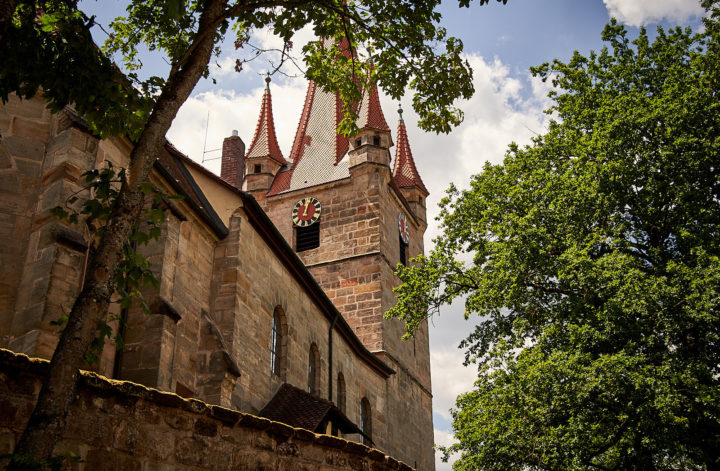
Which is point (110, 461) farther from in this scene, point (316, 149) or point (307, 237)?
point (316, 149)

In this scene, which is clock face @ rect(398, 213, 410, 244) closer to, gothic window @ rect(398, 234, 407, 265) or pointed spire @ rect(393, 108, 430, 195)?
gothic window @ rect(398, 234, 407, 265)

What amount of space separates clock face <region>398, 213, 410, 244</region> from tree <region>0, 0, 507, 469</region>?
24.8 m

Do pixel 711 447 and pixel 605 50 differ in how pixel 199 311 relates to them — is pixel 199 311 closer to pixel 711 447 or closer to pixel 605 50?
pixel 711 447

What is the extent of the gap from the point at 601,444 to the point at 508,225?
192 inches

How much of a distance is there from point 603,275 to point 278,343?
25.9 feet

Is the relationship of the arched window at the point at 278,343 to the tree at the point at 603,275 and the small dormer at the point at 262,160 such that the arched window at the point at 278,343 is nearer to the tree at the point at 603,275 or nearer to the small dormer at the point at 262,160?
the tree at the point at 603,275

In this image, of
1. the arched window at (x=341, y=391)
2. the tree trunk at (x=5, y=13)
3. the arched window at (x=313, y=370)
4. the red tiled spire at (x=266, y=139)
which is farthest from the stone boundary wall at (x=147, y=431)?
the red tiled spire at (x=266, y=139)

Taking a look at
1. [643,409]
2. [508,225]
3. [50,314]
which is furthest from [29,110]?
[643,409]

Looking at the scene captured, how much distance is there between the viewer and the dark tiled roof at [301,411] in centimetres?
1404

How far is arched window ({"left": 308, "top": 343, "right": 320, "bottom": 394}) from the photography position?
19712 millimetres

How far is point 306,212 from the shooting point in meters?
33.3

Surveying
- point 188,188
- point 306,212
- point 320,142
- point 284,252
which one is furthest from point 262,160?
point 188,188

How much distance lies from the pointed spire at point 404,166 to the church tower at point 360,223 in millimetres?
125

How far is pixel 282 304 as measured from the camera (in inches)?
696
